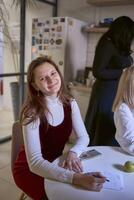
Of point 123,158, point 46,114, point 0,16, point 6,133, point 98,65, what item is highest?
point 0,16

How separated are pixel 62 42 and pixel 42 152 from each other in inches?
80.6

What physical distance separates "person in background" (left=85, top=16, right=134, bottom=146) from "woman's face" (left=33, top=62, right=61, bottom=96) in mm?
1001

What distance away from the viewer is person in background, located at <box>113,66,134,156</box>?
155cm

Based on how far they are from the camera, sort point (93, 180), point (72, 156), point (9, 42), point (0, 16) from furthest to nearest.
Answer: point (9, 42) → point (0, 16) → point (72, 156) → point (93, 180)

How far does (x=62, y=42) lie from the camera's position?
3.27 m

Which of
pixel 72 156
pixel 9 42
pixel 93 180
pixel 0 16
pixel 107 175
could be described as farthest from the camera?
pixel 9 42

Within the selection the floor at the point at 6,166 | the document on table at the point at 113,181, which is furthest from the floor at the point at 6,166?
the document on table at the point at 113,181

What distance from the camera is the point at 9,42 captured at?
138 inches

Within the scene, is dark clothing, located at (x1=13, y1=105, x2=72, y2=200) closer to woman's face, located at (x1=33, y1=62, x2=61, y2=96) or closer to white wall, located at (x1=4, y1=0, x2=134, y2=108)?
woman's face, located at (x1=33, y1=62, x2=61, y2=96)

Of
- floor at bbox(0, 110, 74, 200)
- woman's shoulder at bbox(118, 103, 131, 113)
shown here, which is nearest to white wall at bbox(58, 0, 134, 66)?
floor at bbox(0, 110, 74, 200)

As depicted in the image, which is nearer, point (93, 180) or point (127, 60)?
point (93, 180)

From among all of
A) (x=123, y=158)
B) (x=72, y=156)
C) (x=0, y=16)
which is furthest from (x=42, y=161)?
(x=0, y=16)

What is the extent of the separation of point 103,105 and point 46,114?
3.56ft

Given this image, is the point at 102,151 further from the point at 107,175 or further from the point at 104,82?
the point at 104,82
